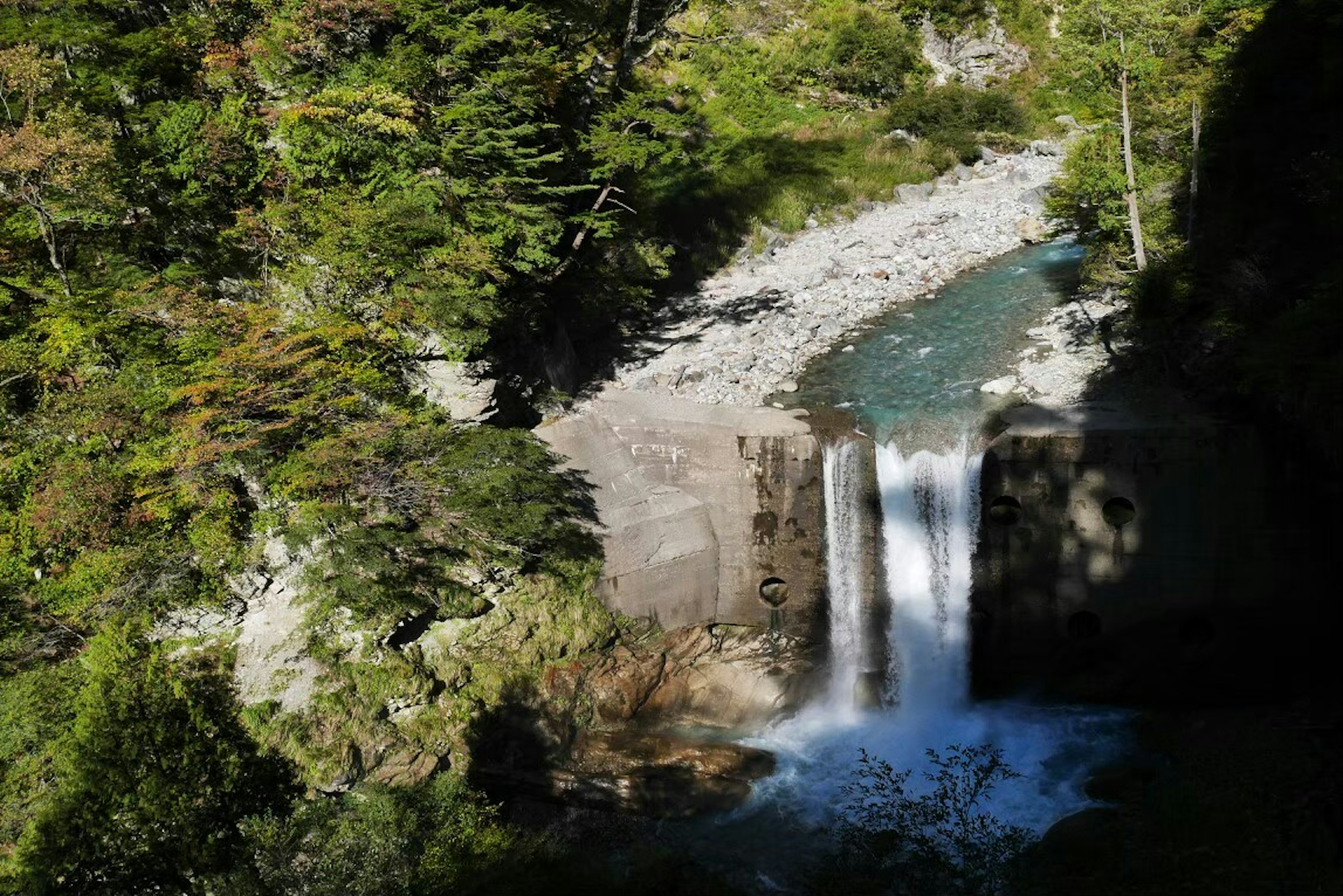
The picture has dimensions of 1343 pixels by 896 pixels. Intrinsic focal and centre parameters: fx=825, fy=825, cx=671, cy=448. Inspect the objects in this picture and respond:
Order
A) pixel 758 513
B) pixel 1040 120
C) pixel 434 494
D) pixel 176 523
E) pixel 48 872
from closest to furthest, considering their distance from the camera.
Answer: pixel 48 872
pixel 176 523
pixel 434 494
pixel 758 513
pixel 1040 120

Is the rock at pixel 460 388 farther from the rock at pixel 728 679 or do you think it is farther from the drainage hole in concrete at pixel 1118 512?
the drainage hole in concrete at pixel 1118 512

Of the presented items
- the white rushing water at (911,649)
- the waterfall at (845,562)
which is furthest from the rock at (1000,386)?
the waterfall at (845,562)

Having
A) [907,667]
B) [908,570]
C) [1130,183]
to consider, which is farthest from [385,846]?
[1130,183]

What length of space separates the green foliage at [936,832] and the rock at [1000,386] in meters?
7.39

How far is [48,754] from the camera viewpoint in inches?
463

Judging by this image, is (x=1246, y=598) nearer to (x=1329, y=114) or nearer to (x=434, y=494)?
(x=1329, y=114)

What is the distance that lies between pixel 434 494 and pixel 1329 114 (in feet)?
53.3

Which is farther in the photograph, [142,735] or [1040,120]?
[1040,120]

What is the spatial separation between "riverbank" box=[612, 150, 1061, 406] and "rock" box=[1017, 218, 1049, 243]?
34 millimetres

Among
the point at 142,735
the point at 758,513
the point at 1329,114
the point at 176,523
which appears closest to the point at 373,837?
the point at 142,735

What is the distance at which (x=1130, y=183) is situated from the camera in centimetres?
1733

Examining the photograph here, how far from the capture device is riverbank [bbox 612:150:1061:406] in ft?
67.7

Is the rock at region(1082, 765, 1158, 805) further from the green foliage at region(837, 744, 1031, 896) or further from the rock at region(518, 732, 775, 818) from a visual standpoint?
the rock at region(518, 732, 775, 818)

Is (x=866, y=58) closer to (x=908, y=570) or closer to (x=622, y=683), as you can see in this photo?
(x=908, y=570)
